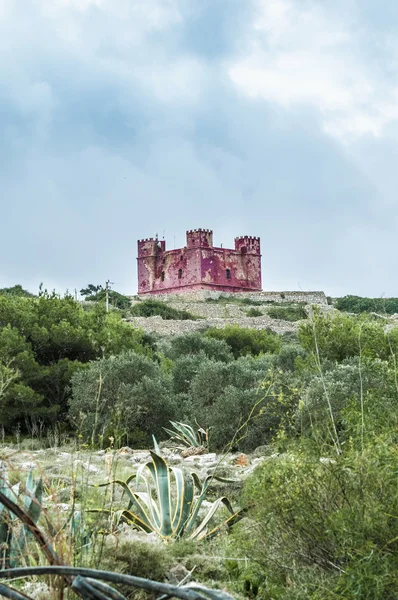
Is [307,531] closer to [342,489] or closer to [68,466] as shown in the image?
[342,489]

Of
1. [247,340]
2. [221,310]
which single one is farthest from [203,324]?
[247,340]

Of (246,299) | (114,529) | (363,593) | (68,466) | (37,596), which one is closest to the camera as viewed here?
(363,593)

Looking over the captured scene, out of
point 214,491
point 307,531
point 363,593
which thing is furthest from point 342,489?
point 214,491

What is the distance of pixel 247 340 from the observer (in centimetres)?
3453

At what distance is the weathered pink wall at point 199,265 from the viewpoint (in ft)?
184

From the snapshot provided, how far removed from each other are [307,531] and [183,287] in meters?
52.6

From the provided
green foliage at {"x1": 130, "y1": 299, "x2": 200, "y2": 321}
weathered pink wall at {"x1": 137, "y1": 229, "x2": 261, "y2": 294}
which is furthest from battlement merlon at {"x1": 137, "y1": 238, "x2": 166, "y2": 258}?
green foliage at {"x1": 130, "y1": 299, "x2": 200, "y2": 321}

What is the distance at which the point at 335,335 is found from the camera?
793 inches

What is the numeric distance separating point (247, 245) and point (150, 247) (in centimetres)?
767

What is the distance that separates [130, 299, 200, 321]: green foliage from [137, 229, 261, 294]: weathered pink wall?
Result: 548 centimetres

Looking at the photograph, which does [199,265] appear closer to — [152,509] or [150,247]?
[150,247]

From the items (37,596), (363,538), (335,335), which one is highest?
(335,335)

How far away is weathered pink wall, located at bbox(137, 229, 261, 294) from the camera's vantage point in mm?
56125

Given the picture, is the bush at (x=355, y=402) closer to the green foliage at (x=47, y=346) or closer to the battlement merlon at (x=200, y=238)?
the green foliage at (x=47, y=346)
